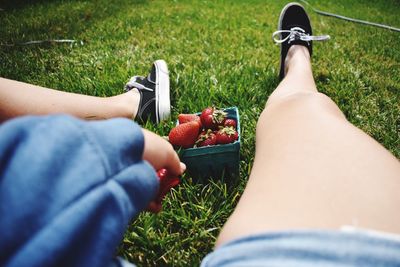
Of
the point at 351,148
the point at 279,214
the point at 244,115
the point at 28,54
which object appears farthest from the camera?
the point at 28,54

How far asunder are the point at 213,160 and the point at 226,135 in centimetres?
11

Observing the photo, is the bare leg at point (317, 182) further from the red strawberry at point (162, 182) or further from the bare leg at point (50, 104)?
the bare leg at point (50, 104)

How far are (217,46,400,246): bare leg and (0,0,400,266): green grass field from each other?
379 millimetres

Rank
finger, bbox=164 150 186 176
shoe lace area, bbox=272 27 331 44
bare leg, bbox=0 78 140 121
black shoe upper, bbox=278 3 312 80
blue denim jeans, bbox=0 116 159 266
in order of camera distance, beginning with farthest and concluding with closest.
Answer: black shoe upper, bbox=278 3 312 80, shoe lace area, bbox=272 27 331 44, bare leg, bbox=0 78 140 121, finger, bbox=164 150 186 176, blue denim jeans, bbox=0 116 159 266

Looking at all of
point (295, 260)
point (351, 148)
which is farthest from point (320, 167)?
point (295, 260)

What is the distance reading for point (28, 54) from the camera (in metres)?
2.74

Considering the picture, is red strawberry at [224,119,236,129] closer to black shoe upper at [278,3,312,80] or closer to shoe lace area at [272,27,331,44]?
shoe lace area at [272,27,331,44]

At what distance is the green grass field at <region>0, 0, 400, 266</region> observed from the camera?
119cm

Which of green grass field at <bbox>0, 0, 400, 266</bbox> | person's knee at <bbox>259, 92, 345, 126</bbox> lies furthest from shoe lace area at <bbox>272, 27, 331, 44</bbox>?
person's knee at <bbox>259, 92, 345, 126</bbox>

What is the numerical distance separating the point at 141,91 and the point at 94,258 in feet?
4.42

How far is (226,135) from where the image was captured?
1267mm

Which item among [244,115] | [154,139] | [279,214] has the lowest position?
[244,115]

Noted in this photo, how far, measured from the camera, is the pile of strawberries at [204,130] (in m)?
1.27

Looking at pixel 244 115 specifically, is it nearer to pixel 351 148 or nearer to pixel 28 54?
pixel 351 148
